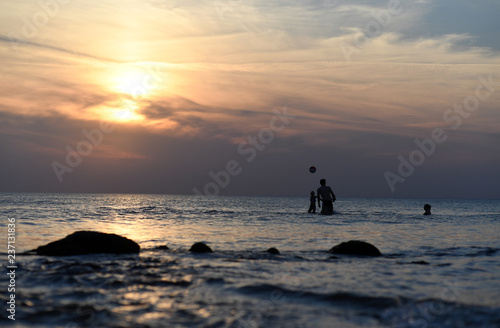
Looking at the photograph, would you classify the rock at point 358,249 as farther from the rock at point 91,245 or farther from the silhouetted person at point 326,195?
the silhouetted person at point 326,195

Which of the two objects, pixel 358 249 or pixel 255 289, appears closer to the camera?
pixel 255 289

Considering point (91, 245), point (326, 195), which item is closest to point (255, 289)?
Result: point (91, 245)

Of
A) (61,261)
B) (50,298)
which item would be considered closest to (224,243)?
(61,261)

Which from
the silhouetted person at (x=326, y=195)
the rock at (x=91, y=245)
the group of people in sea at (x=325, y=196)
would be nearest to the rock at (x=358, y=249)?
the rock at (x=91, y=245)

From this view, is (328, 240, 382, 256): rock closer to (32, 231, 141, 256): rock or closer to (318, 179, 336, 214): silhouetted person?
(32, 231, 141, 256): rock

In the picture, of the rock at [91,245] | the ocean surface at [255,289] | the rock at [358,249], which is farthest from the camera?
the rock at [358,249]

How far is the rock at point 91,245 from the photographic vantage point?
14.3m

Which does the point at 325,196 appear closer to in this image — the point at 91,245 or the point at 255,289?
the point at 91,245

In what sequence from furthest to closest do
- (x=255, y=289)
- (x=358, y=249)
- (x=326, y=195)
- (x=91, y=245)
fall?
(x=326, y=195) → (x=358, y=249) → (x=91, y=245) → (x=255, y=289)

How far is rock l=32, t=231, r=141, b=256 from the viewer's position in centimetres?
1427

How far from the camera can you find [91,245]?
48.6 ft

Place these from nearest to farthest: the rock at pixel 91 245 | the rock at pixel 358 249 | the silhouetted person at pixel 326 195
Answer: the rock at pixel 91 245 < the rock at pixel 358 249 < the silhouetted person at pixel 326 195

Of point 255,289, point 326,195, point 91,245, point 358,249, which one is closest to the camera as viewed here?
point 255,289

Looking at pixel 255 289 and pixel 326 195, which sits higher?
pixel 326 195
